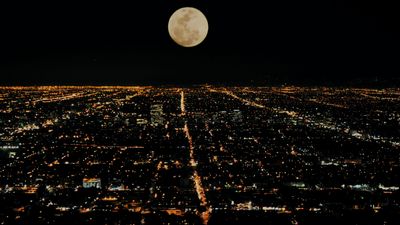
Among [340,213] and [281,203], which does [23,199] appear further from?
[340,213]

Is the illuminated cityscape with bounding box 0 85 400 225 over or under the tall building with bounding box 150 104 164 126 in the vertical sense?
over

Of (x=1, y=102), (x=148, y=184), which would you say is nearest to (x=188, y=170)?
(x=148, y=184)

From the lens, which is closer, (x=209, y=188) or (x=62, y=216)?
(x=62, y=216)

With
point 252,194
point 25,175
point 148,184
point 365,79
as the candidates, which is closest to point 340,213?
point 252,194

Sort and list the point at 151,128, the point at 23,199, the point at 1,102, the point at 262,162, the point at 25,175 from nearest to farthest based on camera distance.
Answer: the point at 23,199 < the point at 25,175 < the point at 262,162 < the point at 151,128 < the point at 1,102

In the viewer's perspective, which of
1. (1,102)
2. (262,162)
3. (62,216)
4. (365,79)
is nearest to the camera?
(62,216)

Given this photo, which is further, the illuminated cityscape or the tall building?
the tall building
